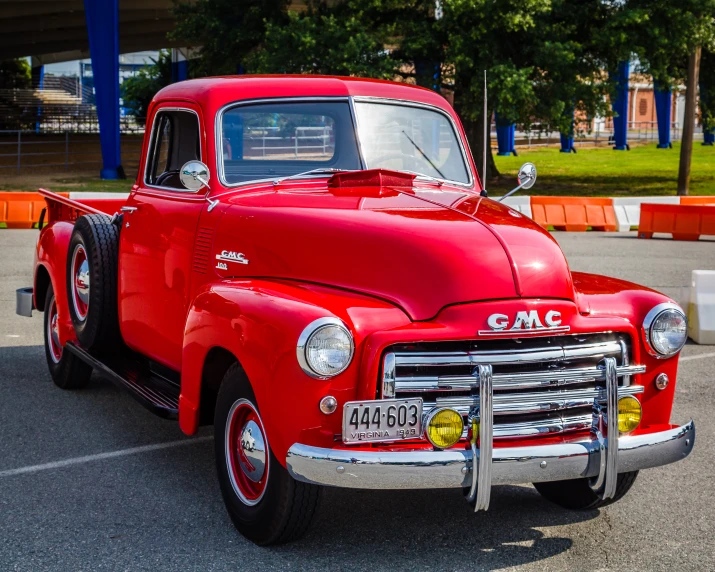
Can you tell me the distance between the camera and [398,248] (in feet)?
14.7

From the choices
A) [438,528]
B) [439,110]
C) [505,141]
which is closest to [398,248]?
[438,528]

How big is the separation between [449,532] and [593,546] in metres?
0.63

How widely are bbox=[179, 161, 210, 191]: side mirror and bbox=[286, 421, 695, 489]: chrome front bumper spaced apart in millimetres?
1689

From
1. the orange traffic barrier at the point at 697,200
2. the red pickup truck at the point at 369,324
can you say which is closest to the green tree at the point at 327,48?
the orange traffic barrier at the point at 697,200

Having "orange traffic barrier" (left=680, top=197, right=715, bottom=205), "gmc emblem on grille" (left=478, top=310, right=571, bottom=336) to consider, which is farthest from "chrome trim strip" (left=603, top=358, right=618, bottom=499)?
"orange traffic barrier" (left=680, top=197, right=715, bottom=205)

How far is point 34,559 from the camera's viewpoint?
4301 mm

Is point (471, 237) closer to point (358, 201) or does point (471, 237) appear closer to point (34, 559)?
point (358, 201)

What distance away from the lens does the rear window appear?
18.4ft

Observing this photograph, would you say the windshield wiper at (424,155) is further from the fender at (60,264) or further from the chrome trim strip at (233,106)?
the fender at (60,264)

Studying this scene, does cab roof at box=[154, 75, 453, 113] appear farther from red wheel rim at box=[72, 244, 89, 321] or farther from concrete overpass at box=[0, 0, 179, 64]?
concrete overpass at box=[0, 0, 179, 64]

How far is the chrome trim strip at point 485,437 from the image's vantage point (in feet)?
13.4

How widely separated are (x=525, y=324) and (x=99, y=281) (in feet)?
9.92

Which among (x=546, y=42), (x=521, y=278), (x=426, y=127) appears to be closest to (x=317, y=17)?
(x=546, y=42)

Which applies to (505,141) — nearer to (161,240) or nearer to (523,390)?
(161,240)
